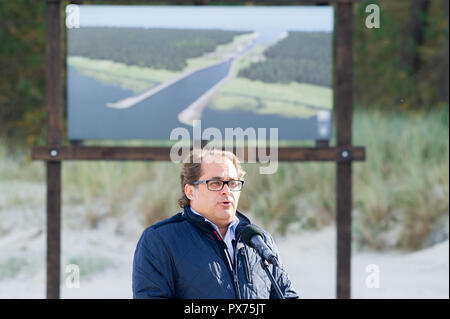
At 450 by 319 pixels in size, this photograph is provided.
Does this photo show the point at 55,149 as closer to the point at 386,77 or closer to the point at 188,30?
the point at 188,30

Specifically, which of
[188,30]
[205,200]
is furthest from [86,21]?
[205,200]

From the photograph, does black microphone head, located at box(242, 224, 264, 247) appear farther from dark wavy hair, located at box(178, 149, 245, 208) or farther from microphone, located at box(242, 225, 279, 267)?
dark wavy hair, located at box(178, 149, 245, 208)

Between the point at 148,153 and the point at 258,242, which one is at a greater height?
the point at 148,153

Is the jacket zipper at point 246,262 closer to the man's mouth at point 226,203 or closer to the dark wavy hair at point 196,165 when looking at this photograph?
the man's mouth at point 226,203

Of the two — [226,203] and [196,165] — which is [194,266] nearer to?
[226,203]

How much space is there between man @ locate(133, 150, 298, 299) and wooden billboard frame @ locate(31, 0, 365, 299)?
2.67 m

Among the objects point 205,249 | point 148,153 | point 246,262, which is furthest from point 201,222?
point 148,153

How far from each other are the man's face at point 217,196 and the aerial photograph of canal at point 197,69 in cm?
285

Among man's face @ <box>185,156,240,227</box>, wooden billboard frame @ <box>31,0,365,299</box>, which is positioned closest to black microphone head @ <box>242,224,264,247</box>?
man's face @ <box>185,156,240,227</box>

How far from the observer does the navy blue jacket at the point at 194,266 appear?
246 centimetres

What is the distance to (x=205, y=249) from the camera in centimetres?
250

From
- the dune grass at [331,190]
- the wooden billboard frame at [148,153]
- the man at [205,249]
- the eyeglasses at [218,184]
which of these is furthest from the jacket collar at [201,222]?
the dune grass at [331,190]

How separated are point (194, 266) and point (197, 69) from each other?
3228 millimetres
